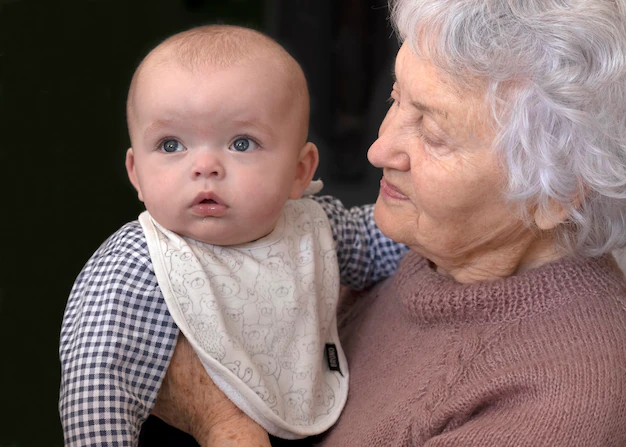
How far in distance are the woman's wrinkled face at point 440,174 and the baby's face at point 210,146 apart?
0.25 m

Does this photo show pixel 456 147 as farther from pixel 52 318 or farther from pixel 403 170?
pixel 52 318

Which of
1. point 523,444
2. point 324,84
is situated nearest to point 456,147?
point 523,444

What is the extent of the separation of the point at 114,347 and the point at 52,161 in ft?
2.04

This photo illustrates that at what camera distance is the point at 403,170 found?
169 centimetres

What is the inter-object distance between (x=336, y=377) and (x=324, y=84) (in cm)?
179

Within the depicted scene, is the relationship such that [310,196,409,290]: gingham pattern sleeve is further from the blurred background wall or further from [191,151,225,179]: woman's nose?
the blurred background wall

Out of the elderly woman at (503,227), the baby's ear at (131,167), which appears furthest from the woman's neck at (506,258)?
the baby's ear at (131,167)

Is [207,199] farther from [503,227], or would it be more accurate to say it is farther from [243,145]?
[503,227]

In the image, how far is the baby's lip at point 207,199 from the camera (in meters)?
1.58

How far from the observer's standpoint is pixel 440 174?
62.7 inches

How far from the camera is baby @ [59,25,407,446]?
60.5 inches

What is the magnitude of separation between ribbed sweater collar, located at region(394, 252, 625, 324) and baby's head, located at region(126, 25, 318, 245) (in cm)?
42

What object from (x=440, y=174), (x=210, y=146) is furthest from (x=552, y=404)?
(x=210, y=146)

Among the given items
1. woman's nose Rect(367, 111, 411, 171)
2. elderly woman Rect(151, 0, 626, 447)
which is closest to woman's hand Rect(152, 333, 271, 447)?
elderly woman Rect(151, 0, 626, 447)
